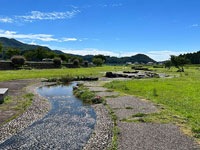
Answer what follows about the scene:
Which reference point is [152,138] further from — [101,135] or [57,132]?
[57,132]

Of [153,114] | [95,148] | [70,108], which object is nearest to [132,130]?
[95,148]

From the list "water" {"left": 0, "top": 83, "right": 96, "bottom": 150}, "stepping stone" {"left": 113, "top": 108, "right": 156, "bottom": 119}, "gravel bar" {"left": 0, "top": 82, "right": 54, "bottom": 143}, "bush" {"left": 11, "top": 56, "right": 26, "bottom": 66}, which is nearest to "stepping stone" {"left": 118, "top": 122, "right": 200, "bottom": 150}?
"stepping stone" {"left": 113, "top": 108, "right": 156, "bottom": 119}

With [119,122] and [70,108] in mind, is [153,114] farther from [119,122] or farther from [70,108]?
[70,108]

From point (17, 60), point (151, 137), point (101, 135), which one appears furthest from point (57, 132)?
point (17, 60)

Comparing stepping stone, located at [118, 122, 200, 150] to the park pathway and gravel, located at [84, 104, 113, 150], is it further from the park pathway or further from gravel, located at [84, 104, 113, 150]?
gravel, located at [84, 104, 113, 150]

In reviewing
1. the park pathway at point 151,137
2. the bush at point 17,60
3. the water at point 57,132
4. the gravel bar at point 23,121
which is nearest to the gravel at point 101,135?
the water at point 57,132

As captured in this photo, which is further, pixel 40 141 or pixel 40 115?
pixel 40 115

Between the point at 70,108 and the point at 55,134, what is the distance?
6632 millimetres

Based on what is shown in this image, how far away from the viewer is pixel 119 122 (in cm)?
1237

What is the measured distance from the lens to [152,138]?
31.4 feet

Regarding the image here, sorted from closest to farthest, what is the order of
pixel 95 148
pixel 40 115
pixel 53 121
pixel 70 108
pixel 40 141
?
pixel 95 148 < pixel 40 141 < pixel 53 121 < pixel 40 115 < pixel 70 108

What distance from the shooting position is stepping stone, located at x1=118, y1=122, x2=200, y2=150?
861cm

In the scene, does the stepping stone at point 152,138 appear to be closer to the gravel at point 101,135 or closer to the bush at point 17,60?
the gravel at point 101,135

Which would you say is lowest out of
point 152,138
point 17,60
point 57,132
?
point 57,132
